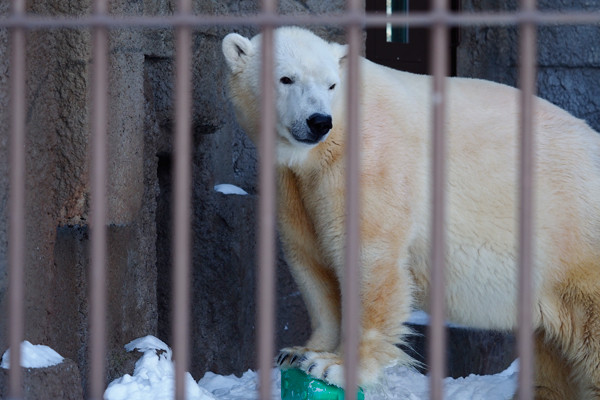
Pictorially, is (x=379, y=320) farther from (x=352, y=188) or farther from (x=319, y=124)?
(x=352, y=188)

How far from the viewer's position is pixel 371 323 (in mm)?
3062

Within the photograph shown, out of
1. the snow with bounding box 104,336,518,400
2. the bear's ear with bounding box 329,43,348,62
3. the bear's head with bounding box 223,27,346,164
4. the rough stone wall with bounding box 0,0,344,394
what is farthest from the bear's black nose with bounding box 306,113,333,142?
the snow with bounding box 104,336,518,400

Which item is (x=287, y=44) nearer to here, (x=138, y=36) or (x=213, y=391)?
(x=138, y=36)

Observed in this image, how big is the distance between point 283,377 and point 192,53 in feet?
4.62

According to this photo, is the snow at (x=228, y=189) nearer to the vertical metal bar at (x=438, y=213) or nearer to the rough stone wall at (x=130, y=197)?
the rough stone wall at (x=130, y=197)

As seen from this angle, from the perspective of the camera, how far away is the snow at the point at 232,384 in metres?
2.91

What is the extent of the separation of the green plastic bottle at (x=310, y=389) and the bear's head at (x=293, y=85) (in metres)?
0.75

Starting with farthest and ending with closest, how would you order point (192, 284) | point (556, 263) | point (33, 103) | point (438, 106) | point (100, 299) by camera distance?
point (192, 284), point (556, 263), point (33, 103), point (100, 299), point (438, 106)

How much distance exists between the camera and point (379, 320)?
3.06 metres

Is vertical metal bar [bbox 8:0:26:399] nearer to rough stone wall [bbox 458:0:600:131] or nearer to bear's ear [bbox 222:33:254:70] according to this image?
bear's ear [bbox 222:33:254:70]

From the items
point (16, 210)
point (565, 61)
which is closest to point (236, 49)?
point (16, 210)

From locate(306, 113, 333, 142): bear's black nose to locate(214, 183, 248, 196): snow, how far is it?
4.07 ft

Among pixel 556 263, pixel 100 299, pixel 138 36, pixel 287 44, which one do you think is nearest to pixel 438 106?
pixel 100 299

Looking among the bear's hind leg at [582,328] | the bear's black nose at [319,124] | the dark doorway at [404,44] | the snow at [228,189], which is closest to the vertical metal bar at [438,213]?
the bear's black nose at [319,124]
